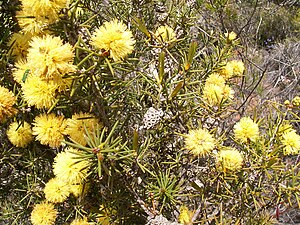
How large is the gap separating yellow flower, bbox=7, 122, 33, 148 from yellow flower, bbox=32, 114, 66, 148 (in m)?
0.08

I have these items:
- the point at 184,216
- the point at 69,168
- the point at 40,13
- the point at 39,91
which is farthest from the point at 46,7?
the point at 184,216

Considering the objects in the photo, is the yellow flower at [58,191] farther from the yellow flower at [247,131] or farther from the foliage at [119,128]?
the yellow flower at [247,131]

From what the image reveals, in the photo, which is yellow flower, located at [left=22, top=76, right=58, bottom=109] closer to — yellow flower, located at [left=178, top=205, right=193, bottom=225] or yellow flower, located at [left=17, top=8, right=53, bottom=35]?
yellow flower, located at [left=17, top=8, right=53, bottom=35]

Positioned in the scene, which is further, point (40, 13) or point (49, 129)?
point (49, 129)

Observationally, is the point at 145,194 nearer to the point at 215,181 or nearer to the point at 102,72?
the point at 215,181

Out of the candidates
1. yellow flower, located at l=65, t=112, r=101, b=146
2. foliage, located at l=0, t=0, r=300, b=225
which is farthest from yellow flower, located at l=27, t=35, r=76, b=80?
yellow flower, located at l=65, t=112, r=101, b=146

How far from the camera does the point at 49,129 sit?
0.59 metres

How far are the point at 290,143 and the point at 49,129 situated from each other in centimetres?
46

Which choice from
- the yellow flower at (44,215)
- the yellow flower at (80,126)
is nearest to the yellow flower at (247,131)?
the yellow flower at (80,126)

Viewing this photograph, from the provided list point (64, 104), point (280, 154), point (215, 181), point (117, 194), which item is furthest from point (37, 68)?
point (280, 154)

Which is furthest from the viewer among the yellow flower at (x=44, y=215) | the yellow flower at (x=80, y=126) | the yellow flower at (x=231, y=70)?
the yellow flower at (x=231, y=70)

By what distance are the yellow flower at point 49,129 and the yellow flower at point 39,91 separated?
2.5 inches

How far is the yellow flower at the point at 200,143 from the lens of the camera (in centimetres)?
63

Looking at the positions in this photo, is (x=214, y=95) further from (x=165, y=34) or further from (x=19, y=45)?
(x=19, y=45)
